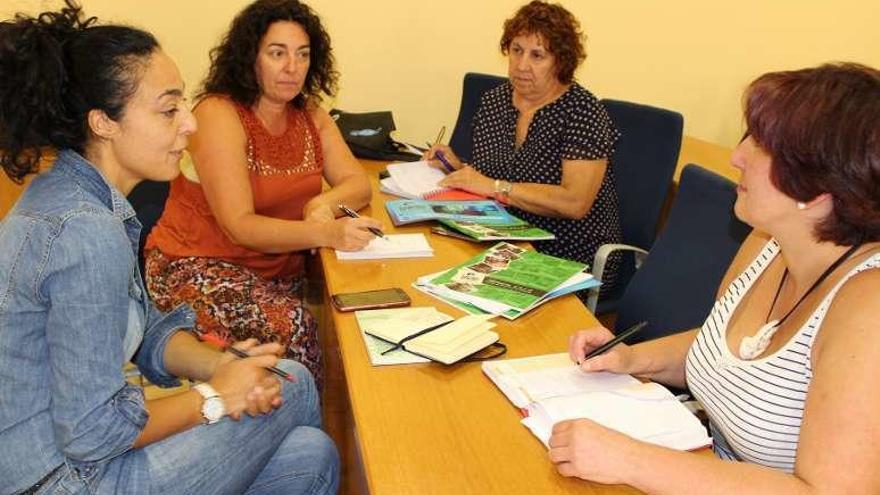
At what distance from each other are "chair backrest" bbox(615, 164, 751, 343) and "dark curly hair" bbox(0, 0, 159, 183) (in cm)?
127

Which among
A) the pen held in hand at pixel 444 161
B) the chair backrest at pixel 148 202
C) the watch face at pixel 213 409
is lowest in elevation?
the chair backrest at pixel 148 202

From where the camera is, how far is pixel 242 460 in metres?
1.36

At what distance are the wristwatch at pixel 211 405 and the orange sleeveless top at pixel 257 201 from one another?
830 millimetres

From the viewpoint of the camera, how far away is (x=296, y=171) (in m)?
2.24

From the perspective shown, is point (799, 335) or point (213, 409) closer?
point (799, 335)

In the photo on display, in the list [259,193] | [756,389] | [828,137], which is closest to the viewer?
[828,137]

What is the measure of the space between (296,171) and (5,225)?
3.57ft

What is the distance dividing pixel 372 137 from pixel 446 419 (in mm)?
1851

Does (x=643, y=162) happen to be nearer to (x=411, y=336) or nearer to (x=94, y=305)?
(x=411, y=336)

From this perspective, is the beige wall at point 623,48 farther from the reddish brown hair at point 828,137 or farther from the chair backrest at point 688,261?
the reddish brown hair at point 828,137

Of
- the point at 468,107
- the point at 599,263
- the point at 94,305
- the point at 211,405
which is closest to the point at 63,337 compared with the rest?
the point at 94,305

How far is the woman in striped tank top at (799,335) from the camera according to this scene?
3.15 ft

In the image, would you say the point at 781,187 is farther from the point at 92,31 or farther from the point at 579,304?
the point at 92,31

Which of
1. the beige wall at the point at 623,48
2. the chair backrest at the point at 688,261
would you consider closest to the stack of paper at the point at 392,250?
the chair backrest at the point at 688,261
